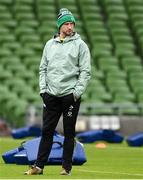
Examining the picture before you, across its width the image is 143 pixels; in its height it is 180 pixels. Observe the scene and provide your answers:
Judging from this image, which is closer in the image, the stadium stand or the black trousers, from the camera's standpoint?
the black trousers

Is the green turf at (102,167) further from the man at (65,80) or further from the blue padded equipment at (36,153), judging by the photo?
the man at (65,80)

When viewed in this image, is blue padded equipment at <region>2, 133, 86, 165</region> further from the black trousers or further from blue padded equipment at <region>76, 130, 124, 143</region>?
blue padded equipment at <region>76, 130, 124, 143</region>

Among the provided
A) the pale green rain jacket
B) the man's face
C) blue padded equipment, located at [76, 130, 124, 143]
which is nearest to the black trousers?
the pale green rain jacket

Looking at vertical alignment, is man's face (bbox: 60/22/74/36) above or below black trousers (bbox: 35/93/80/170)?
above

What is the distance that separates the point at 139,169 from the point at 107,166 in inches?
32.5

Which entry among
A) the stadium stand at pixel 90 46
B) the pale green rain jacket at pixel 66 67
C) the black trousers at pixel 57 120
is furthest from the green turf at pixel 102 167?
the stadium stand at pixel 90 46

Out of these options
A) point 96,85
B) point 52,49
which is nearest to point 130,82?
point 96,85

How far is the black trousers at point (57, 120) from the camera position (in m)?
11.9

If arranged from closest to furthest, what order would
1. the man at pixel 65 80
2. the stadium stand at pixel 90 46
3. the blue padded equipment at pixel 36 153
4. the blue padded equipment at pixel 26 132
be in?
the man at pixel 65 80
the blue padded equipment at pixel 36 153
the blue padded equipment at pixel 26 132
the stadium stand at pixel 90 46

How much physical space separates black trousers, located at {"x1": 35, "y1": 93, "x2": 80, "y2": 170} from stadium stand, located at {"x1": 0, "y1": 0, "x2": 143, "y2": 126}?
1494cm

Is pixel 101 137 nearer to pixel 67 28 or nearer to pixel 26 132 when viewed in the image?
pixel 26 132

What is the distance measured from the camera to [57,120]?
39.3 ft

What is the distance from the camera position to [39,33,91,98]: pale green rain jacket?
11.9 meters

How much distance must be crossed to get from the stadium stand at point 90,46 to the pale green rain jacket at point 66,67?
49.2ft
